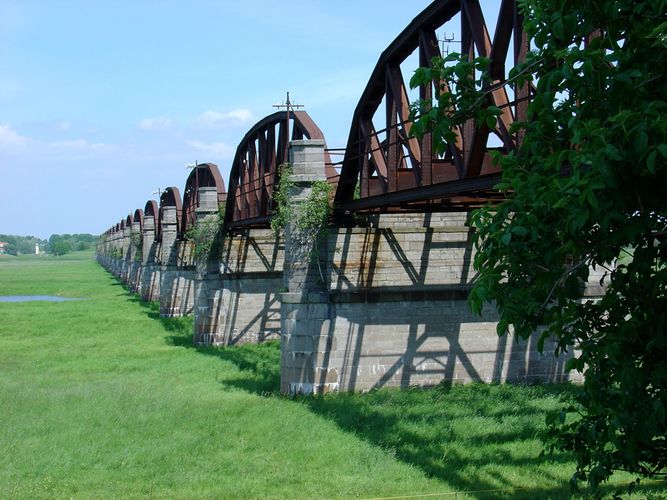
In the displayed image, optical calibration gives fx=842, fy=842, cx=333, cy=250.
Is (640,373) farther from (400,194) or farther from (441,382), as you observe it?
(441,382)

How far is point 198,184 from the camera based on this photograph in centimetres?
4231

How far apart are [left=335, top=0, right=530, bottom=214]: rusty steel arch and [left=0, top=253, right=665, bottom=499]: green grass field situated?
462 cm

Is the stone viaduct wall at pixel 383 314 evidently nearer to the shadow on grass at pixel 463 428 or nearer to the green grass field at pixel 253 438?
the shadow on grass at pixel 463 428


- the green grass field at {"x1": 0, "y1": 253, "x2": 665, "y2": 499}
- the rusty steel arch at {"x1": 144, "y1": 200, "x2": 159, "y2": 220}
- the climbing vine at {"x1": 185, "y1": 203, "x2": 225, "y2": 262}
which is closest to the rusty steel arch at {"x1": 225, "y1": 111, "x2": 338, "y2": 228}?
the climbing vine at {"x1": 185, "y1": 203, "x2": 225, "y2": 262}

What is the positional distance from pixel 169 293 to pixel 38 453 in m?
33.5

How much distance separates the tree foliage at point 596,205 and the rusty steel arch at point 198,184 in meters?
30.4

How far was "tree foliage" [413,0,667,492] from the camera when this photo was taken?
527cm

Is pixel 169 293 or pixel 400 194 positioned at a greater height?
pixel 400 194

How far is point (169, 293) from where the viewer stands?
4834 cm

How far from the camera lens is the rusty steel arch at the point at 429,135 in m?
13.1

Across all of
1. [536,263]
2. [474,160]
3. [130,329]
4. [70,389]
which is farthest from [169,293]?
[536,263]

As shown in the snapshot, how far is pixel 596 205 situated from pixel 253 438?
12.6m

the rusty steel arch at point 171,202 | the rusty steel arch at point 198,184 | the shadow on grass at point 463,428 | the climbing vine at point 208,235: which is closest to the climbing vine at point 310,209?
the shadow on grass at point 463,428

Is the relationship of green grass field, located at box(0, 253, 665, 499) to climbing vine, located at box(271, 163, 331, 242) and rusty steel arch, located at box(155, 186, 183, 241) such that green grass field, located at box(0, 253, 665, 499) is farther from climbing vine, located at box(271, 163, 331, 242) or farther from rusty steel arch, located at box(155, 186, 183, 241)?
rusty steel arch, located at box(155, 186, 183, 241)
